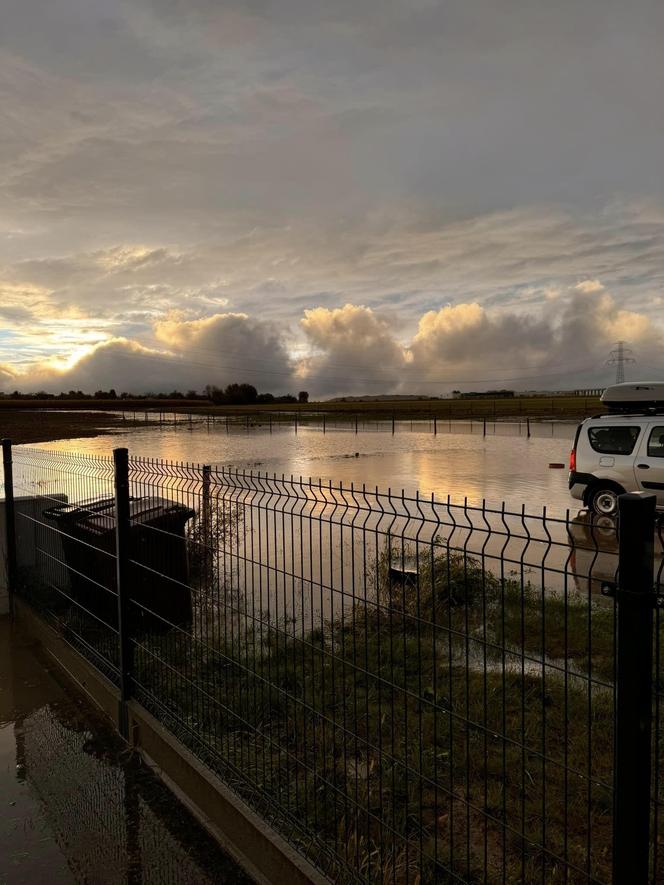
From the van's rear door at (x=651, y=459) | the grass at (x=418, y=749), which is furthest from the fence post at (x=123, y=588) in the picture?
the van's rear door at (x=651, y=459)

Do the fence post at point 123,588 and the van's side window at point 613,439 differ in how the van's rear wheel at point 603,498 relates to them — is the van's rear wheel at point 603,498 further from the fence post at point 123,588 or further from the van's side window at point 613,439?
the fence post at point 123,588

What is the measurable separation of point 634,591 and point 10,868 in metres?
3.27

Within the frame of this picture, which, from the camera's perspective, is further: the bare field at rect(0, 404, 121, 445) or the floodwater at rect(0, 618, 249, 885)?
the bare field at rect(0, 404, 121, 445)

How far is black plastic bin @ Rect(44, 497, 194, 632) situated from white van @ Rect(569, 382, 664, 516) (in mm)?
8620

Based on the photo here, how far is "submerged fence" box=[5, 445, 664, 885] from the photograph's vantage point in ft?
6.89

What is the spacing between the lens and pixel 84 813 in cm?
374

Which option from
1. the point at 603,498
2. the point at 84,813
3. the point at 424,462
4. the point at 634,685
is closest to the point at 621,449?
the point at 603,498

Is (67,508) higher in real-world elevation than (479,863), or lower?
higher

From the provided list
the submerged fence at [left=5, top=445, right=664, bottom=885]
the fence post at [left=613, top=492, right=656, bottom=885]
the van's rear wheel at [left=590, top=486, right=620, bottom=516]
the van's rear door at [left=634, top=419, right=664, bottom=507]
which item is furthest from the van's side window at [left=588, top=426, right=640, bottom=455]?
the fence post at [left=613, top=492, right=656, bottom=885]

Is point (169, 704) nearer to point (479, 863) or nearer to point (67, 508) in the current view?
point (479, 863)

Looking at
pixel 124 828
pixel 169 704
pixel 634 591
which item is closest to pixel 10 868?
pixel 124 828

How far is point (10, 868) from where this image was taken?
Result: 332cm

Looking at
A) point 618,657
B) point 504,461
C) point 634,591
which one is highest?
point 634,591

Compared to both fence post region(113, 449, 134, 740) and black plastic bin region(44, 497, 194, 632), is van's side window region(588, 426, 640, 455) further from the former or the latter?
fence post region(113, 449, 134, 740)
